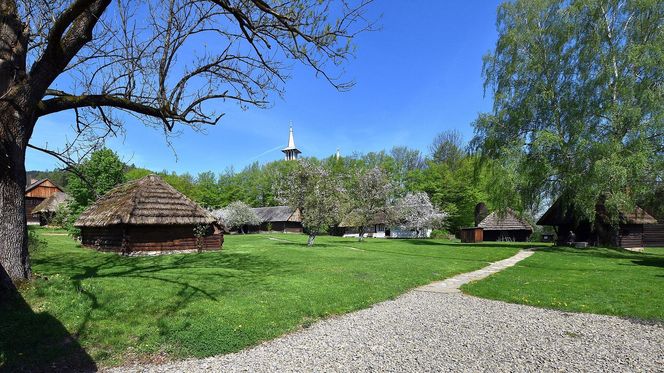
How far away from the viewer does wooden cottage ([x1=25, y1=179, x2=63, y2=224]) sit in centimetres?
5934

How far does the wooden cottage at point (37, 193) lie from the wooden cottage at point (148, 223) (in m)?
47.9

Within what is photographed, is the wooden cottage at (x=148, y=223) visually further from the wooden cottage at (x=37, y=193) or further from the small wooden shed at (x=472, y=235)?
the wooden cottage at (x=37, y=193)

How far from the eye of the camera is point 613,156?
22.0 meters

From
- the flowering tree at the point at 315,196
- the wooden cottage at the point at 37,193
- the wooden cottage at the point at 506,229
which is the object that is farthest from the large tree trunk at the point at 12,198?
the wooden cottage at the point at 37,193

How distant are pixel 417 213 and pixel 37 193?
56283mm

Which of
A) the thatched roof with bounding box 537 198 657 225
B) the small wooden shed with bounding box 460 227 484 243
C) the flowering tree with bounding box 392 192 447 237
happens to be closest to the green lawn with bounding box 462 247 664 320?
the thatched roof with bounding box 537 198 657 225

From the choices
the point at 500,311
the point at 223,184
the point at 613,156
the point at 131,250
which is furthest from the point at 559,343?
the point at 223,184

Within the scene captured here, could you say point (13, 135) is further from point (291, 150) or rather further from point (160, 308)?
point (291, 150)

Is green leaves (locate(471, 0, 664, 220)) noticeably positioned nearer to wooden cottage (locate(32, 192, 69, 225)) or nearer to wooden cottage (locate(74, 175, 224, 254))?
wooden cottage (locate(74, 175, 224, 254))

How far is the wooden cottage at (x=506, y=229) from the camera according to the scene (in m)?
48.6

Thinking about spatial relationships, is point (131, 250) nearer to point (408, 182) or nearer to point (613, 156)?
point (613, 156)

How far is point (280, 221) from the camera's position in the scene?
69312 mm

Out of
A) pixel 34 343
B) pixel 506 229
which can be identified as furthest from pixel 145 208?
pixel 506 229

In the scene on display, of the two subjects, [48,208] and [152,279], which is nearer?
[152,279]
